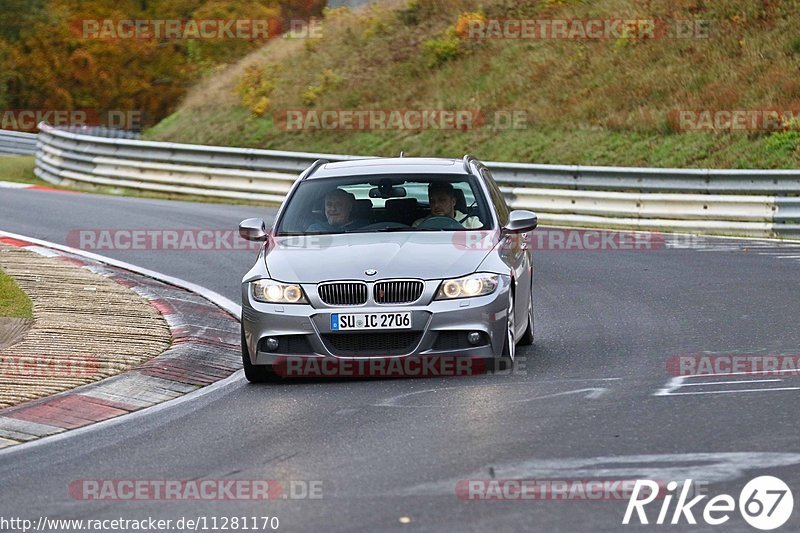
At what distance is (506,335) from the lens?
400 inches

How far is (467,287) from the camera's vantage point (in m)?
9.95

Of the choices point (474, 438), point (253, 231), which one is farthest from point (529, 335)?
point (474, 438)

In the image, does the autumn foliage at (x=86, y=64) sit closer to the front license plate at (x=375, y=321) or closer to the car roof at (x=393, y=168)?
the car roof at (x=393, y=168)

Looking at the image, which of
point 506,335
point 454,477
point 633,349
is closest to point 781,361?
point 633,349

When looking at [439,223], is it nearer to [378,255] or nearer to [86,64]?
[378,255]

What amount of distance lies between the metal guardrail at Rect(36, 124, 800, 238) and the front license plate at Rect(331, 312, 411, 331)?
1207cm

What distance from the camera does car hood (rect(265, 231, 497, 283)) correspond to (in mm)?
9969

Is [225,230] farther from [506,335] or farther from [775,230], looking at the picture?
[506,335]

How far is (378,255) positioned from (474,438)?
2647 millimetres

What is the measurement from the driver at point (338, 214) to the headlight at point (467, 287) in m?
1.37

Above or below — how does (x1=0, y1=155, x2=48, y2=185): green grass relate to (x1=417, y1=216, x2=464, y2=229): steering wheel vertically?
below

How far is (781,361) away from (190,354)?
4.50 metres

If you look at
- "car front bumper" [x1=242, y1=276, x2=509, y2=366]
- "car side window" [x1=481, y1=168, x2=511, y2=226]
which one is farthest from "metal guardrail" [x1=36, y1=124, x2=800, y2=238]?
"car front bumper" [x1=242, y1=276, x2=509, y2=366]

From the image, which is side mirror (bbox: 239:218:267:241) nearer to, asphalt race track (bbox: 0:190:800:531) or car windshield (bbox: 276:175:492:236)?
car windshield (bbox: 276:175:492:236)
